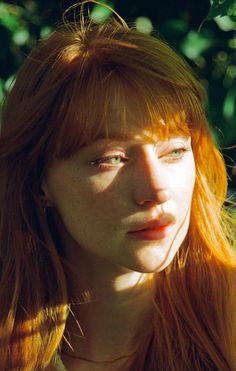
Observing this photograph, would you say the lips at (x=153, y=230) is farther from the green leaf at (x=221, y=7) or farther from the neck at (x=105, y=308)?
the green leaf at (x=221, y=7)

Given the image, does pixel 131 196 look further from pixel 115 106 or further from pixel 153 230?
pixel 115 106

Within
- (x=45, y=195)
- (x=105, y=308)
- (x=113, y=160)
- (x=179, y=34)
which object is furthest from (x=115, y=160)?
(x=179, y=34)

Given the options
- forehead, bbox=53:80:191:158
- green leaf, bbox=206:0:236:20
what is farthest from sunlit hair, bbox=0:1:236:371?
green leaf, bbox=206:0:236:20

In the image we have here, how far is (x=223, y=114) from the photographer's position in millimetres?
2627

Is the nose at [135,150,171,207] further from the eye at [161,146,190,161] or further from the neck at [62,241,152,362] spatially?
the neck at [62,241,152,362]

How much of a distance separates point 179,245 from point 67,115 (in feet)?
1.26

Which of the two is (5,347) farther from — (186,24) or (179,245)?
(186,24)

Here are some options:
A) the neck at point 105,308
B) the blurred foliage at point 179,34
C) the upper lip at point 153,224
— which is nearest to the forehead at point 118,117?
the upper lip at point 153,224

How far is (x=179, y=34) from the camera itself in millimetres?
2691

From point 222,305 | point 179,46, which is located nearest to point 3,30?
point 179,46

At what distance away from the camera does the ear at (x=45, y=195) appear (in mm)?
2205

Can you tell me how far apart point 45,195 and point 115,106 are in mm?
328

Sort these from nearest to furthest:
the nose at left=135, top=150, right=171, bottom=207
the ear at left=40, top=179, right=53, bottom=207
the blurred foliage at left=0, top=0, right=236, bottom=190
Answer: the nose at left=135, top=150, right=171, bottom=207, the ear at left=40, top=179, right=53, bottom=207, the blurred foliage at left=0, top=0, right=236, bottom=190

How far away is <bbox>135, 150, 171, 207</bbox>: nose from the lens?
1.99 metres
